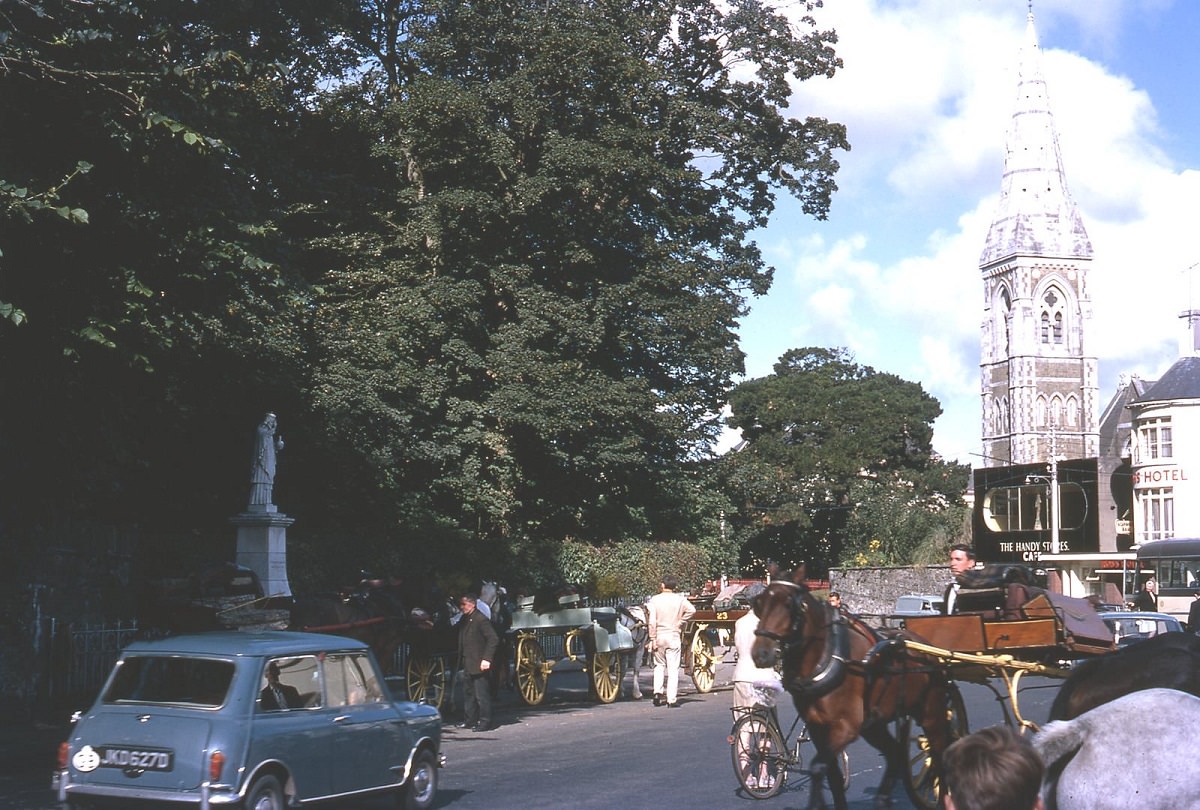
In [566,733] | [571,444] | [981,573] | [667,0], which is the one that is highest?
[667,0]

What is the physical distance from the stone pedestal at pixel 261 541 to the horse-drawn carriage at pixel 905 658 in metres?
14.6

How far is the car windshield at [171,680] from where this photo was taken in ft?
35.5

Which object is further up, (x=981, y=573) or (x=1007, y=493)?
(x=1007, y=493)

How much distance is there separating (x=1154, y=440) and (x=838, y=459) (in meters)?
18.7

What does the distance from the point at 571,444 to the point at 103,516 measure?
1217 centimetres

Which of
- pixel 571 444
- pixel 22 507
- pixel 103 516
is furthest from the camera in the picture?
pixel 571 444

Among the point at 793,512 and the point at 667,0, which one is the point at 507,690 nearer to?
the point at 667,0

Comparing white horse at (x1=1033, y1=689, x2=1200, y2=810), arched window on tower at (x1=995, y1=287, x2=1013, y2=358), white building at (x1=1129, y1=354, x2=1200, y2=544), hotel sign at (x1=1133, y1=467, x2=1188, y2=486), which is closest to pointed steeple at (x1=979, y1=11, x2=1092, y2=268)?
arched window on tower at (x1=995, y1=287, x2=1013, y2=358)

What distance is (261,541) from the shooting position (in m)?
24.9

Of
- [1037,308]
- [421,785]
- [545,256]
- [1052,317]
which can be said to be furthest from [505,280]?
[1052,317]

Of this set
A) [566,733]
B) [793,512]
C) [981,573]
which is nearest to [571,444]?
[566,733]

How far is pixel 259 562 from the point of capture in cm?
2491

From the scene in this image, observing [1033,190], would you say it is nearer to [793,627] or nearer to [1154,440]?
[1154,440]

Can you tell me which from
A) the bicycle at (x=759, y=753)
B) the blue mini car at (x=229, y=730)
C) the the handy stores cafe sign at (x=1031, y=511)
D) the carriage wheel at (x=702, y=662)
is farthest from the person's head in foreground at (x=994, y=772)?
the the handy stores cafe sign at (x=1031, y=511)
